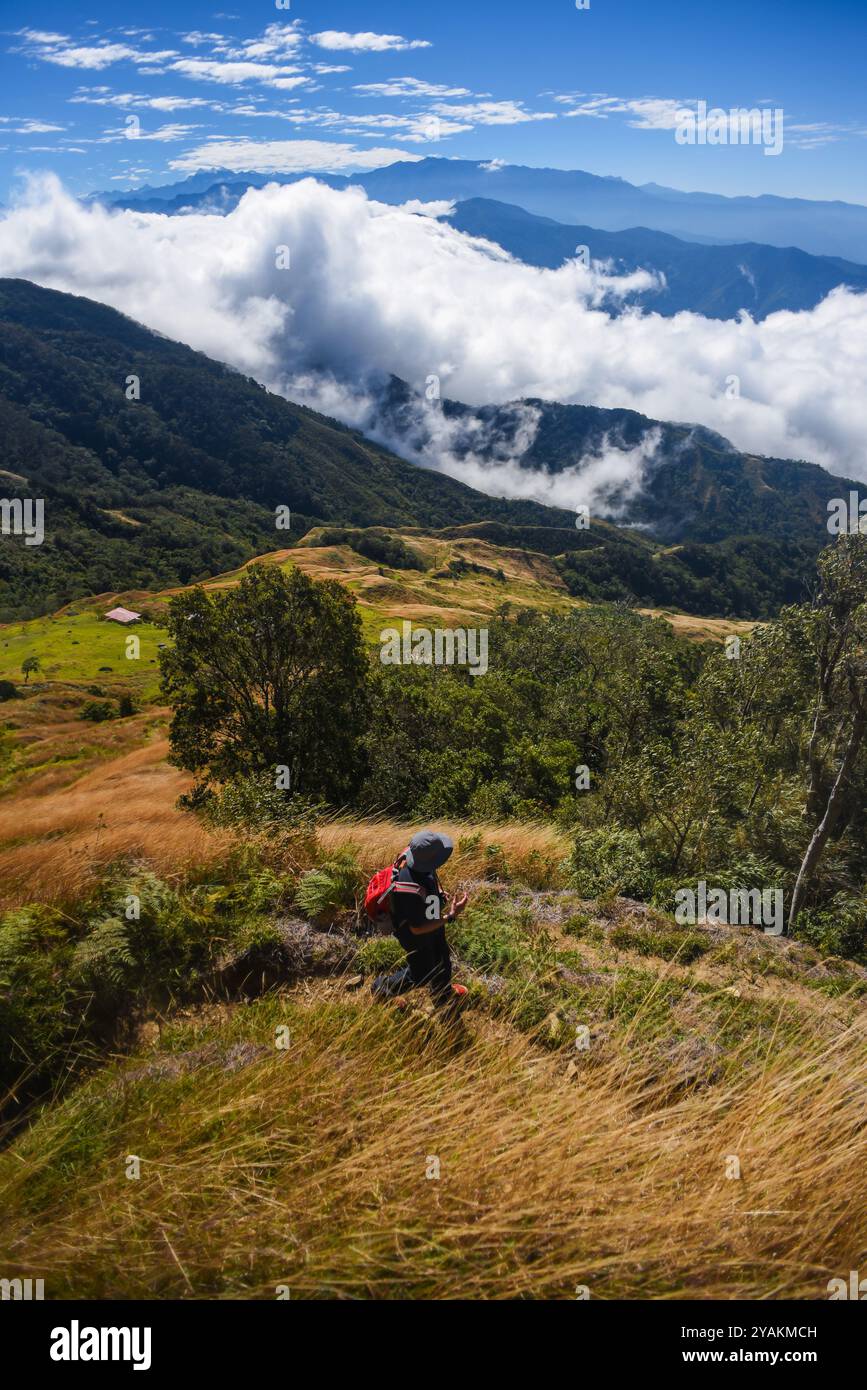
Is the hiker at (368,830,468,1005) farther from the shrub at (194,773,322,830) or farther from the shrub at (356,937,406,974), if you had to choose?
the shrub at (194,773,322,830)

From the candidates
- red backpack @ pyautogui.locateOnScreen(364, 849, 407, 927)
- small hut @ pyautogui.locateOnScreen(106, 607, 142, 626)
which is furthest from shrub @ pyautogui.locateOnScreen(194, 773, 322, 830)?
small hut @ pyautogui.locateOnScreen(106, 607, 142, 626)

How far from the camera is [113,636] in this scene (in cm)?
12394

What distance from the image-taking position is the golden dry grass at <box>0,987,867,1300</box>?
3.56 meters

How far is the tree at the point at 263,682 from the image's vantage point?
2180 centimetres

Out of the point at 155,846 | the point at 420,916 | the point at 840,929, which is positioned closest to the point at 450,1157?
the point at 420,916

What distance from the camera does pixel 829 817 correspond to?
14078 millimetres

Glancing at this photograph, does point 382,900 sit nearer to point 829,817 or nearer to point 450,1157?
point 450,1157

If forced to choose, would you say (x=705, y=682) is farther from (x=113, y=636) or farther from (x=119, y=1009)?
(x=113, y=636)

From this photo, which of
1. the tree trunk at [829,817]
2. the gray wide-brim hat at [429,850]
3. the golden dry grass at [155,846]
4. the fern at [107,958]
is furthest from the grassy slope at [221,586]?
the gray wide-brim hat at [429,850]

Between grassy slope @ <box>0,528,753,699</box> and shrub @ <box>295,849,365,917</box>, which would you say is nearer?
shrub @ <box>295,849,365,917</box>

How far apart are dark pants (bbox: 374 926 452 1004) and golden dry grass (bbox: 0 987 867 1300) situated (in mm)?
1135

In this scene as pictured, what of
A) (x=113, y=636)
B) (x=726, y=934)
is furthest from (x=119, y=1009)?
(x=113, y=636)

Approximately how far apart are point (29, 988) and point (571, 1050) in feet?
15.5
